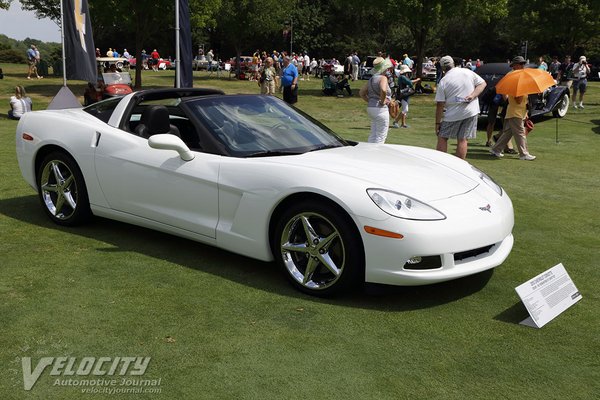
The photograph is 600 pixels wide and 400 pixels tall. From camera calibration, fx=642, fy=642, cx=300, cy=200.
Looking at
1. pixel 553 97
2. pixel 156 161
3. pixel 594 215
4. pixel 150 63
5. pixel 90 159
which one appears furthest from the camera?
pixel 150 63

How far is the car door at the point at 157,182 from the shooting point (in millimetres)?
4863

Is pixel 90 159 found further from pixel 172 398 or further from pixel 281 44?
pixel 281 44

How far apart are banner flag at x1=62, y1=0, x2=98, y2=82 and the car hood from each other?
9430mm

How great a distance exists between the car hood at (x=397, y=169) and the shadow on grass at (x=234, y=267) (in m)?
0.70

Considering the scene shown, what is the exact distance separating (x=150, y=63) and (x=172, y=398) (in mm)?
52801

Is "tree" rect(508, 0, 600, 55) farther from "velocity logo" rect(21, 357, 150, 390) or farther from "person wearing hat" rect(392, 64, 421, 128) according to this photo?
"velocity logo" rect(21, 357, 150, 390)

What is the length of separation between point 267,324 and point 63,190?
2.93 m

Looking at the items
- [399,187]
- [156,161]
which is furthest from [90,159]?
[399,187]

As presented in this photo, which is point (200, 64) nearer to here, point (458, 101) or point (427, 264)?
point (458, 101)

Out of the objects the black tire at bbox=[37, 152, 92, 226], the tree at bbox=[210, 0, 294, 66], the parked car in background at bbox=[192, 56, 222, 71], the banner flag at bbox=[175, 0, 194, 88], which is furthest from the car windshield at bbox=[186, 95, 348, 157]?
the parked car in background at bbox=[192, 56, 222, 71]

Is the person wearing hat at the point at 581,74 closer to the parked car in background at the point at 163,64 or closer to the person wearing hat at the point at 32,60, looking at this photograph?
the person wearing hat at the point at 32,60

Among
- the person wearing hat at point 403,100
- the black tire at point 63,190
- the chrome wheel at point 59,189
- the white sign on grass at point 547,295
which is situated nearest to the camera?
the white sign on grass at point 547,295

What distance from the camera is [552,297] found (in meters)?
4.16

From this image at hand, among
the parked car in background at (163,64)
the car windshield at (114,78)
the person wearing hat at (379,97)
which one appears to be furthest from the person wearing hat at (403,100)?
the parked car in background at (163,64)
